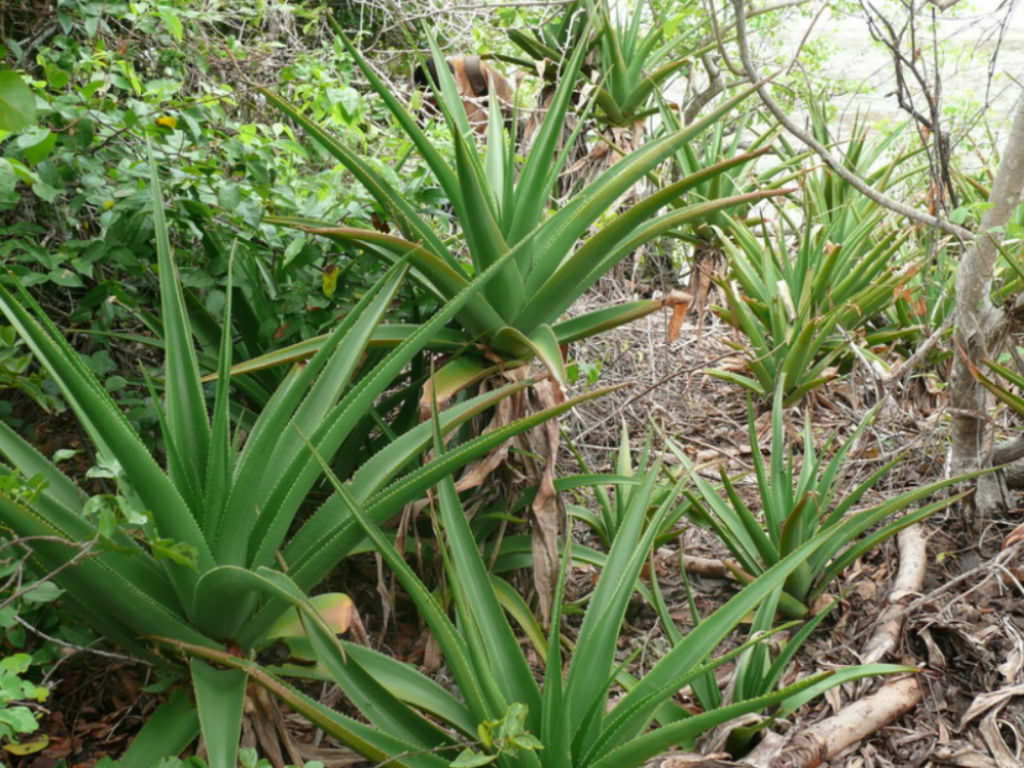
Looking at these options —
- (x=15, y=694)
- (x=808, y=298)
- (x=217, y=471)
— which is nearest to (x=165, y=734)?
(x=15, y=694)

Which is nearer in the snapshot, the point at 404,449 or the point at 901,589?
the point at 404,449

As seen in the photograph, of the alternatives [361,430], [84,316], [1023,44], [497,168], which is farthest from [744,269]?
[1023,44]

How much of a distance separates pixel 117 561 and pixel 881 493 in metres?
2.27

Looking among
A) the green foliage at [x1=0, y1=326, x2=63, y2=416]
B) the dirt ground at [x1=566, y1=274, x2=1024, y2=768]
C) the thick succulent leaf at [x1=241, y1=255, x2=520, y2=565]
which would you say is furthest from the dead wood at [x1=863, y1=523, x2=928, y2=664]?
the green foliage at [x1=0, y1=326, x2=63, y2=416]

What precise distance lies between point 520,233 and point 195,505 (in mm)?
992

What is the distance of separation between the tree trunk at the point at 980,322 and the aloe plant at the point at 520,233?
0.78 m

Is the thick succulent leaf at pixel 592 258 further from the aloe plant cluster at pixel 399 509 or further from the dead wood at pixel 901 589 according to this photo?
the dead wood at pixel 901 589

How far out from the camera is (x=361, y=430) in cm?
217

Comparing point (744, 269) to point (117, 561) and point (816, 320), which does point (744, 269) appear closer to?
point (816, 320)

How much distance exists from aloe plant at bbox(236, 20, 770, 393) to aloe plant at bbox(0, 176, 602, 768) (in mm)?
256

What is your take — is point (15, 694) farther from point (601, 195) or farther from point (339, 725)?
point (601, 195)

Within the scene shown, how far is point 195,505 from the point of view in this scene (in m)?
1.54

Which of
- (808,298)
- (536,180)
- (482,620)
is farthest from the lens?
(808,298)

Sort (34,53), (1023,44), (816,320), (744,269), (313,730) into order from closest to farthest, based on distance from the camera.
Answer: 1. (313,730)
2. (34,53)
3. (816,320)
4. (744,269)
5. (1023,44)
